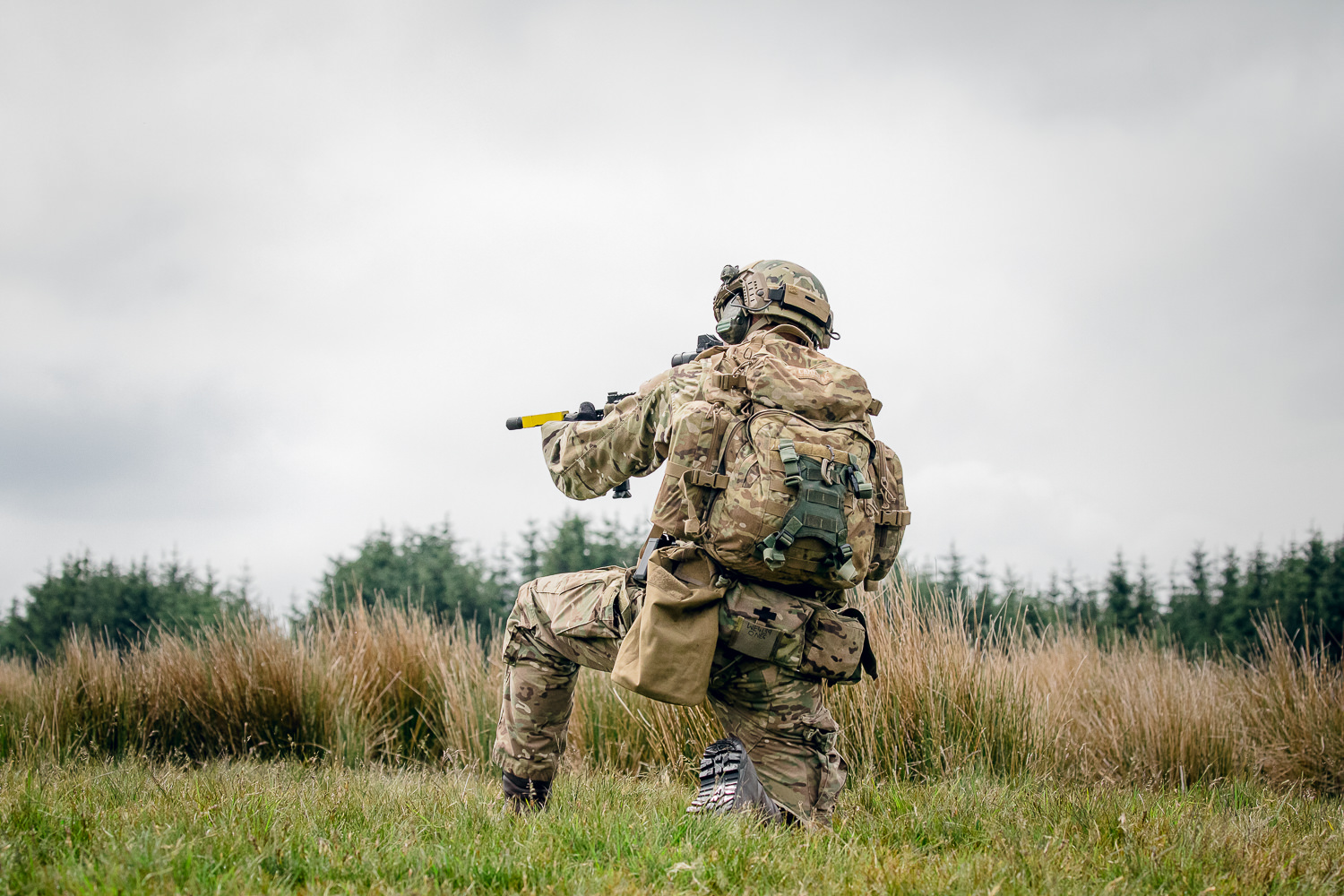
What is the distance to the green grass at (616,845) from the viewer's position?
2465 millimetres

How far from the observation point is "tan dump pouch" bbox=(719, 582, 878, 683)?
3.29m

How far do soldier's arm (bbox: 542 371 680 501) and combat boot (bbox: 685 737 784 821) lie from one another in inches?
46.1

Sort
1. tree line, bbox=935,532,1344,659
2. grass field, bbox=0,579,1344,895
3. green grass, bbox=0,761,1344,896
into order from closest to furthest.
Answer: green grass, bbox=0,761,1344,896, grass field, bbox=0,579,1344,895, tree line, bbox=935,532,1344,659

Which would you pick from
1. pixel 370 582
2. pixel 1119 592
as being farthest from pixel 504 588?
pixel 1119 592

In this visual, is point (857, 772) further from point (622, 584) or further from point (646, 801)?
point (622, 584)

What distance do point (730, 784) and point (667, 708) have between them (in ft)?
5.15

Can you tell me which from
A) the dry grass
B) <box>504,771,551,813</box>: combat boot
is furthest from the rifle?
the dry grass

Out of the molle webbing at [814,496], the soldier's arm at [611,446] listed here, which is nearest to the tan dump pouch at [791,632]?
the molle webbing at [814,496]

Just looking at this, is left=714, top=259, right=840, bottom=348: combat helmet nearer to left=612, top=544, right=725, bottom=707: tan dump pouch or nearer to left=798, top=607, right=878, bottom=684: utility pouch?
left=612, top=544, right=725, bottom=707: tan dump pouch

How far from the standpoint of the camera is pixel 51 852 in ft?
8.76

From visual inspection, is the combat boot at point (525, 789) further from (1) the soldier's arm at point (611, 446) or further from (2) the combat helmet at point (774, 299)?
(2) the combat helmet at point (774, 299)

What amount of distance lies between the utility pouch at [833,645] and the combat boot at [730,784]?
47 centimetres

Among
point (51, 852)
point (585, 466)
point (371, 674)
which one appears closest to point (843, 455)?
point (585, 466)

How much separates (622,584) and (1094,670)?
5505 millimetres
